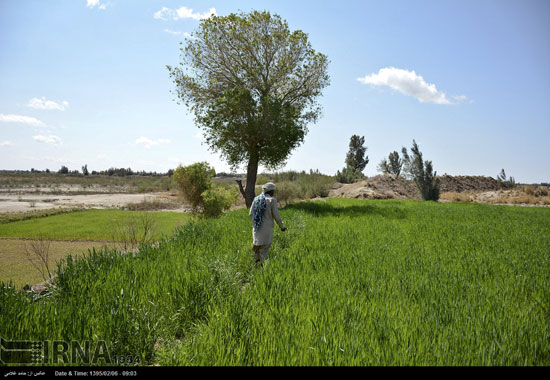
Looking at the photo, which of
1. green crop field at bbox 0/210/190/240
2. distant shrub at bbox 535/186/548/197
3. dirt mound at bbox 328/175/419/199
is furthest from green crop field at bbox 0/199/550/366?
distant shrub at bbox 535/186/548/197

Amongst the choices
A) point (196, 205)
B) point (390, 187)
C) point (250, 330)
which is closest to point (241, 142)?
point (196, 205)

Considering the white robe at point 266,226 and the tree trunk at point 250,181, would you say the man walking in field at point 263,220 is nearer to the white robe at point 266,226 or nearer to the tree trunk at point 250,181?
the white robe at point 266,226

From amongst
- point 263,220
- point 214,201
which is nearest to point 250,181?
point 214,201

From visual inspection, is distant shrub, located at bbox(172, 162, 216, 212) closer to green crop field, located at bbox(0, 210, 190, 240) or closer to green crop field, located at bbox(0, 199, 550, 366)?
green crop field, located at bbox(0, 210, 190, 240)

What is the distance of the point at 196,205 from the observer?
68.1 ft

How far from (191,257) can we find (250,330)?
9.63 ft

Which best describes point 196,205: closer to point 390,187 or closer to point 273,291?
point 273,291

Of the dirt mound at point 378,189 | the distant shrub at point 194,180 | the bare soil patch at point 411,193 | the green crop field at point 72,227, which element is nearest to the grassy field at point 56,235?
the green crop field at point 72,227

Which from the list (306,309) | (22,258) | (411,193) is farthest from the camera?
(411,193)

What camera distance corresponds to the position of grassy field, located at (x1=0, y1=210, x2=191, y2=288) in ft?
33.7

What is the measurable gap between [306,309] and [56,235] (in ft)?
65.0

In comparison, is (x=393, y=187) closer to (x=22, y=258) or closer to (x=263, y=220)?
(x=263, y=220)

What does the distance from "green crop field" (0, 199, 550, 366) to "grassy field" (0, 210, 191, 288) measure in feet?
12.0

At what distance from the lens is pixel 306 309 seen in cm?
322
